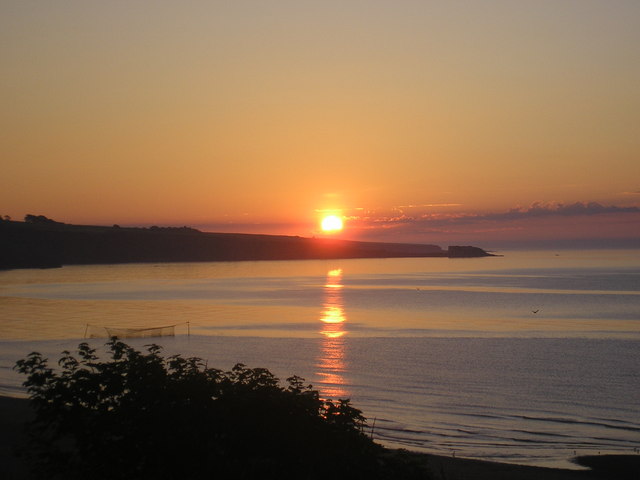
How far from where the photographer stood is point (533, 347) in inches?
1837

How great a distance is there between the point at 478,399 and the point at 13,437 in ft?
59.6

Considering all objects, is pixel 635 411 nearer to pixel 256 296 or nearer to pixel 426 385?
pixel 426 385

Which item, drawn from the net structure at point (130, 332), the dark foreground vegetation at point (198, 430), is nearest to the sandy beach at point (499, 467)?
the dark foreground vegetation at point (198, 430)

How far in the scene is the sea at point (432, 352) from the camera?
78.1 feet

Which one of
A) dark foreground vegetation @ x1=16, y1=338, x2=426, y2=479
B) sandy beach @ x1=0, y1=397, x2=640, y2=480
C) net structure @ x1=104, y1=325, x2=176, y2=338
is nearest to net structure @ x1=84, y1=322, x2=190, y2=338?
Answer: net structure @ x1=104, y1=325, x2=176, y2=338

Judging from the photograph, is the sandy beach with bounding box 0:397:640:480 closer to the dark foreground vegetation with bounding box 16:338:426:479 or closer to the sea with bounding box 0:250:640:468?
the sea with bounding box 0:250:640:468

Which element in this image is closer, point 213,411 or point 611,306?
point 213,411

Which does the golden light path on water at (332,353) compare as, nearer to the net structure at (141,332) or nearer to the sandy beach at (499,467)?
the net structure at (141,332)

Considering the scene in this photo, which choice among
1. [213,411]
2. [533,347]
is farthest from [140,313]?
[213,411]

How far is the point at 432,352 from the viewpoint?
43594 millimetres

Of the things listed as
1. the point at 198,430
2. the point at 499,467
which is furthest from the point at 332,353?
the point at 198,430

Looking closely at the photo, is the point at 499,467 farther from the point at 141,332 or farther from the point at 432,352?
the point at 141,332

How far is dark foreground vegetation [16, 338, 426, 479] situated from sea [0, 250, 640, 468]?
12340mm

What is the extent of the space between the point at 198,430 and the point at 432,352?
1409 inches
